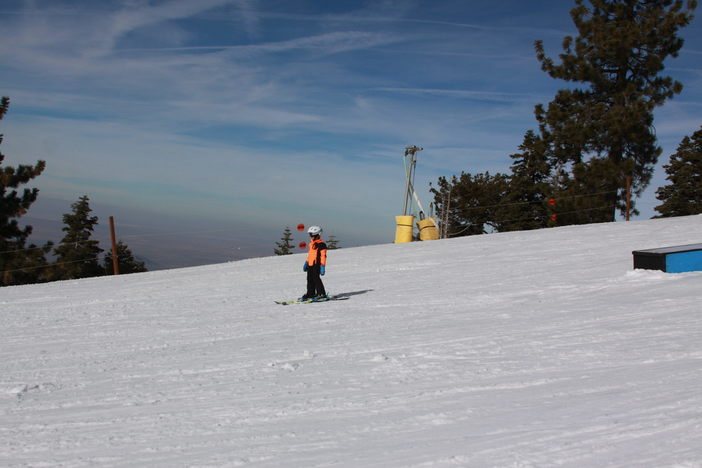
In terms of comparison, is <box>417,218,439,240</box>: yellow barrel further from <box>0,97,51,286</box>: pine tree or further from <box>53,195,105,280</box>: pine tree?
<box>53,195,105,280</box>: pine tree

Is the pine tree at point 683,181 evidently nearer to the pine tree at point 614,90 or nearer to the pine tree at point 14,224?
the pine tree at point 614,90

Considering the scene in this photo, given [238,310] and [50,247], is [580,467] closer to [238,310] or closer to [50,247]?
[238,310]

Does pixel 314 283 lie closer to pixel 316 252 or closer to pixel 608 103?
pixel 316 252

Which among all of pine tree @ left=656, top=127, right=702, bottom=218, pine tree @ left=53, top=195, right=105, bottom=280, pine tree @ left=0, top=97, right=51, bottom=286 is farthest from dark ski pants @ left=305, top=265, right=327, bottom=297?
pine tree @ left=656, top=127, right=702, bottom=218

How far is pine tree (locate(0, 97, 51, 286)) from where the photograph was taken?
29500 mm

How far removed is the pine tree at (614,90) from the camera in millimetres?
29547

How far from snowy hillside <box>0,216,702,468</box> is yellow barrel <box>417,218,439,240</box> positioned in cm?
1442

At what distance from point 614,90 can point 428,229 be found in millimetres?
14675

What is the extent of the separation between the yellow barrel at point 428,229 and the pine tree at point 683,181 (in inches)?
1395

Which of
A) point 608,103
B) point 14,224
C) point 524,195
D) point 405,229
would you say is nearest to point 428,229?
point 405,229

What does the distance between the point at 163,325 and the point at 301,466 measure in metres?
6.46

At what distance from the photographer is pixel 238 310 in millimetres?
10609

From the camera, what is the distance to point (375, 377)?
18.3 feet

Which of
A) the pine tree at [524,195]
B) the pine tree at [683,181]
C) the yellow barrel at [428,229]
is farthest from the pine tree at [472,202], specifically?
the yellow barrel at [428,229]
